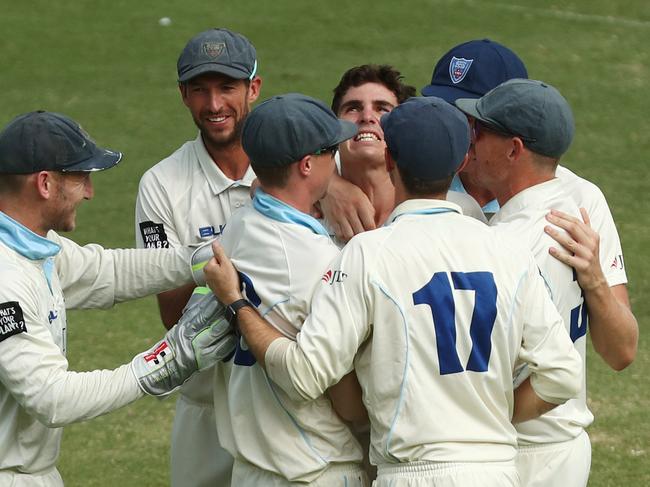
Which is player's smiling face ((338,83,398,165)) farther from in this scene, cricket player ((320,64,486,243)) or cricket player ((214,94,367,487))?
cricket player ((214,94,367,487))

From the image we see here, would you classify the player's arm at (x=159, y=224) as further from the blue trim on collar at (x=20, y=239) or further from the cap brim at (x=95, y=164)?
the blue trim on collar at (x=20, y=239)

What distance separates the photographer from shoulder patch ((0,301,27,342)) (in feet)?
13.9

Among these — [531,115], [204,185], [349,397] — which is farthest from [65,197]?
[531,115]

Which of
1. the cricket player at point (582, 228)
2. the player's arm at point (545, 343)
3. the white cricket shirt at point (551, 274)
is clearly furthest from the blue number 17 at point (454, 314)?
the cricket player at point (582, 228)

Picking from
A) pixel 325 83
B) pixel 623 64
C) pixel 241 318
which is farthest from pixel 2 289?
pixel 623 64

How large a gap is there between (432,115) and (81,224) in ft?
29.9

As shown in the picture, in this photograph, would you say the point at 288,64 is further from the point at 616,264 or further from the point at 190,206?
the point at 616,264

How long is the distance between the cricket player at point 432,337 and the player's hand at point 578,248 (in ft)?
0.84

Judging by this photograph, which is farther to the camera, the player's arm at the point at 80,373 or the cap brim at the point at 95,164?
the cap brim at the point at 95,164

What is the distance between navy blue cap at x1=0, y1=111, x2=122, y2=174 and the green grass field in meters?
5.45

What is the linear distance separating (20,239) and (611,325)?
7.23 feet

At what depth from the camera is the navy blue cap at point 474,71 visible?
5.17 m

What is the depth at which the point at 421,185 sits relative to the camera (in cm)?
415

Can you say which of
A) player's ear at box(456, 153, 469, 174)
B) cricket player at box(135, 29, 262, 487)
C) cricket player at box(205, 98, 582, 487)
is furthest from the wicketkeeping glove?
cricket player at box(135, 29, 262, 487)
